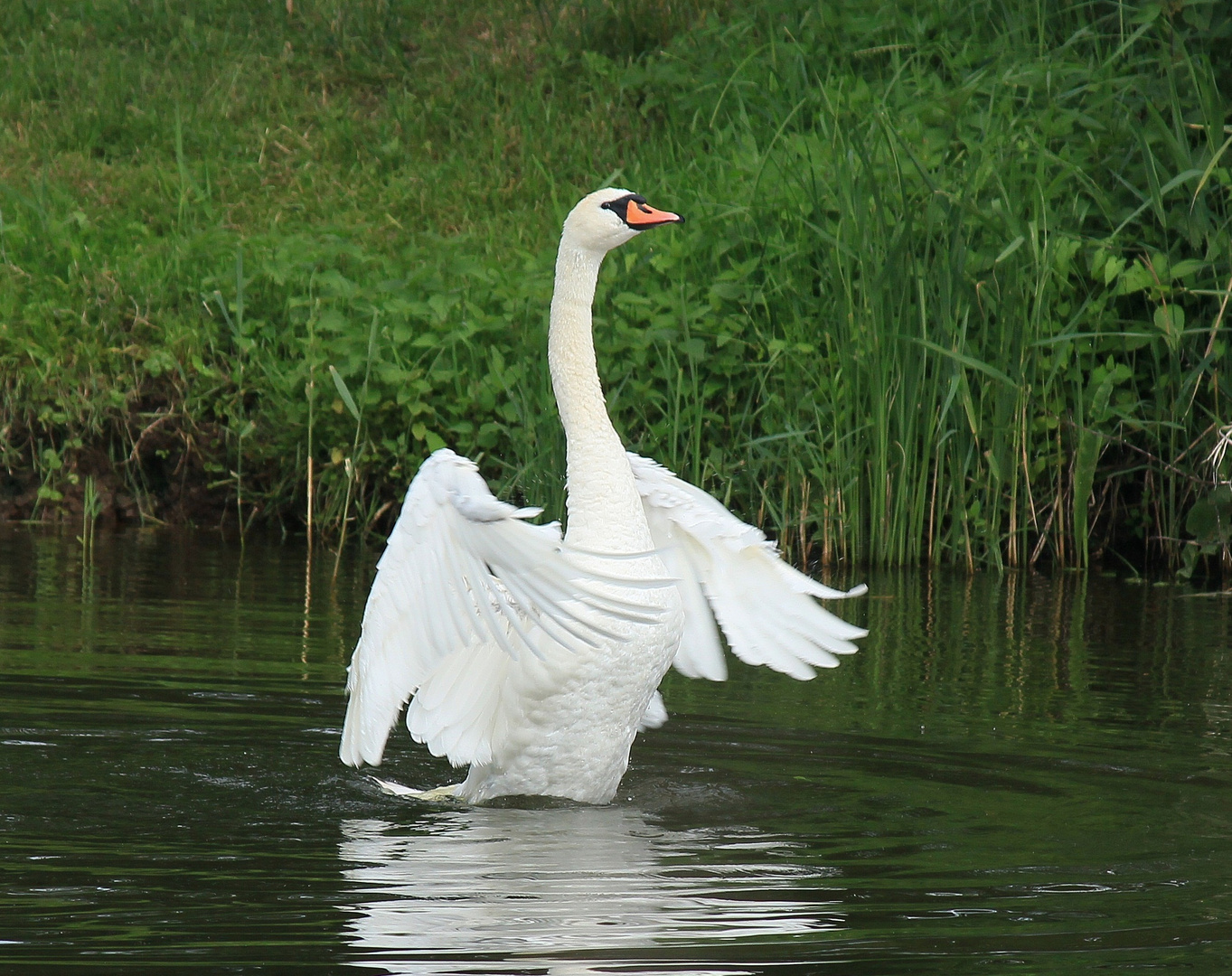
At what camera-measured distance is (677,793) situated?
4559mm

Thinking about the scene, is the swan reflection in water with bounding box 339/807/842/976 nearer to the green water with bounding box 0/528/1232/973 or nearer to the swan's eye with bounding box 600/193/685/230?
the green water with bounding box 0/528/1232/973

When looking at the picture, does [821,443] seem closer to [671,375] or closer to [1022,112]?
[671,375]

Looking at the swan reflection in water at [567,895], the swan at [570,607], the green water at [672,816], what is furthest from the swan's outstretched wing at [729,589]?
the swan reflection in water at [567,895]

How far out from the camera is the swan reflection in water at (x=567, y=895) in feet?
10.1

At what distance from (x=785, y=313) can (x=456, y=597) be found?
4682mm

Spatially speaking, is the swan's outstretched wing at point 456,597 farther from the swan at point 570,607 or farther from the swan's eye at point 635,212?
the swan's eye at point 635,212

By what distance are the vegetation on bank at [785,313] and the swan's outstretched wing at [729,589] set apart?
2439mm

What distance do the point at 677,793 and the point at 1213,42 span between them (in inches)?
217

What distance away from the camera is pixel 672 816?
14.2 feet

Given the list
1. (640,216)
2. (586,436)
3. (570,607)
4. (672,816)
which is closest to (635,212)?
(640,216)

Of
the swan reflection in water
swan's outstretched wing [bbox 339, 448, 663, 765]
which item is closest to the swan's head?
swan's outstretched wing [bbox 339, 448, 663, 765]

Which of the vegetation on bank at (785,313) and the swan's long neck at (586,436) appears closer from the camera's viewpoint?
the swan's long neck at (586,436)

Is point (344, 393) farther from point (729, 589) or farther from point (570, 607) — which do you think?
point (570, 607)

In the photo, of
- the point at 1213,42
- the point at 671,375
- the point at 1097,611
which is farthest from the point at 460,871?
the point at 1213,42
